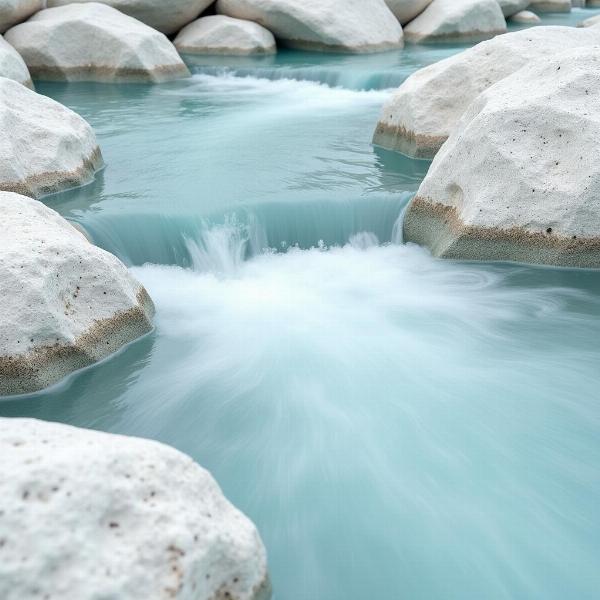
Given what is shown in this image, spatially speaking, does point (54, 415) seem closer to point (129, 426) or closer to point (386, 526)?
point (129, 426)

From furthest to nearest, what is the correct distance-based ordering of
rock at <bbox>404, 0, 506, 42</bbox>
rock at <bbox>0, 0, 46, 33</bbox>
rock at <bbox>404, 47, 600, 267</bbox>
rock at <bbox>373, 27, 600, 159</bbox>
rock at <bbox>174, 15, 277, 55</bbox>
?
rock at <bbox>404, 0, 506, 42</bbox> → rock at <bbox>174, 15, 277, 55</bbox> → rock at <bbox>0, 0, 46, 33</bbox> → rock at <bbox>373, 27, 600, 159</bbox> → rock at <bbox>404, 47, 600, 267</bbox>

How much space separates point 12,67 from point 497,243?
22.9ft

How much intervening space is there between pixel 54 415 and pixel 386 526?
175 cm

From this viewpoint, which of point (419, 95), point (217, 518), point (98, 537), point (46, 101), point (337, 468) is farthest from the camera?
point (419, 95)

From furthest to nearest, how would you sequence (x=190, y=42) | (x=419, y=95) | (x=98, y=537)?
(x=190, y=42), (x=419, y=95), (x=98, y=537)

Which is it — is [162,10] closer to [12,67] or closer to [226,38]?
[226,38]

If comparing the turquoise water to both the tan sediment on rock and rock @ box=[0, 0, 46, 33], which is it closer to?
the tan sediment on rock

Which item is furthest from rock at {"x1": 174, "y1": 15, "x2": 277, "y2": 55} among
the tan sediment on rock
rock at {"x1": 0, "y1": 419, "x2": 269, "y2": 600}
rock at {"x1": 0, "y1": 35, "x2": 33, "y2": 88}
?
rock at {"x1": 0, "y1": 419, "x2": 269, "y2": 600}

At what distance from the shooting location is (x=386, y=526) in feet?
10.4

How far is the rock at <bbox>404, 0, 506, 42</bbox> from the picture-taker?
14719 mm

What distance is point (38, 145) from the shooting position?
6.49 meters

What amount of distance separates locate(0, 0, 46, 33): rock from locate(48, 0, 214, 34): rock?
781 millimetres

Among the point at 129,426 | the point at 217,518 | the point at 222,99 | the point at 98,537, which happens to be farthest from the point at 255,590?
the point at 222,99

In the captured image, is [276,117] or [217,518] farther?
[276,117]
